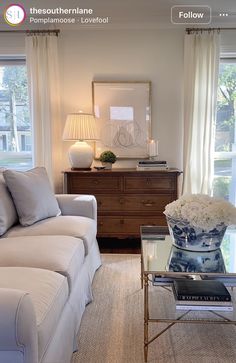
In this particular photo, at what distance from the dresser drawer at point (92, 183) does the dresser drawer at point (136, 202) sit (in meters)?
0.09

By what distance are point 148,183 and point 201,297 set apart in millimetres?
1802

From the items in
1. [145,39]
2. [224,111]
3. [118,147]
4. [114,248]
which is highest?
[145,39]

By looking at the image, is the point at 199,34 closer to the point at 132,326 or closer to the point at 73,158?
the point at 73,158

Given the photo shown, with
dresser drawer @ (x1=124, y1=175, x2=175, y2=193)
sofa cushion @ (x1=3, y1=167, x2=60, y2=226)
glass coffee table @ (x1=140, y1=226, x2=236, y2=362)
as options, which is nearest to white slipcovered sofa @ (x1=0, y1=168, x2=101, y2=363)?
A: sofa cushion @ (x1=3, y1=167, x2=60, y2=226)

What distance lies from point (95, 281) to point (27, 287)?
1310mm

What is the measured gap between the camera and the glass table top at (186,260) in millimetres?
1576

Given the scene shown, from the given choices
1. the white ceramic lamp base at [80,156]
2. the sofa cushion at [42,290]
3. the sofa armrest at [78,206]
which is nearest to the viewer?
the sofa cushion at [42,290]

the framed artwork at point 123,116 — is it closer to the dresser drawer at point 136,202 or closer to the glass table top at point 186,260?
the dresser drawer at point 136,202

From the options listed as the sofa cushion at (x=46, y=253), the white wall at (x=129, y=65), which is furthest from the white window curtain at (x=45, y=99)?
the sofa cushion at (x=46, y=253)

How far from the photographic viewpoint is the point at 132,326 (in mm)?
1922

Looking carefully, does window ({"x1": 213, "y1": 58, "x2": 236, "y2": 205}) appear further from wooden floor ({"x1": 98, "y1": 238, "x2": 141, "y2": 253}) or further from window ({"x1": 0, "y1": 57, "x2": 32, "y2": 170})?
window ({"x1": 0, "y1": 57, "x2": 32, "y2": 170})

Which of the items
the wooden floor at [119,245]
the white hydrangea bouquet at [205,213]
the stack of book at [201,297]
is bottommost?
the wooden floor at [119,245]

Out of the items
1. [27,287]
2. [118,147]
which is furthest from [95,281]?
[118,147]

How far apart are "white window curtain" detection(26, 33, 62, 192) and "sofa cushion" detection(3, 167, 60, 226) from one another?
1308mm
